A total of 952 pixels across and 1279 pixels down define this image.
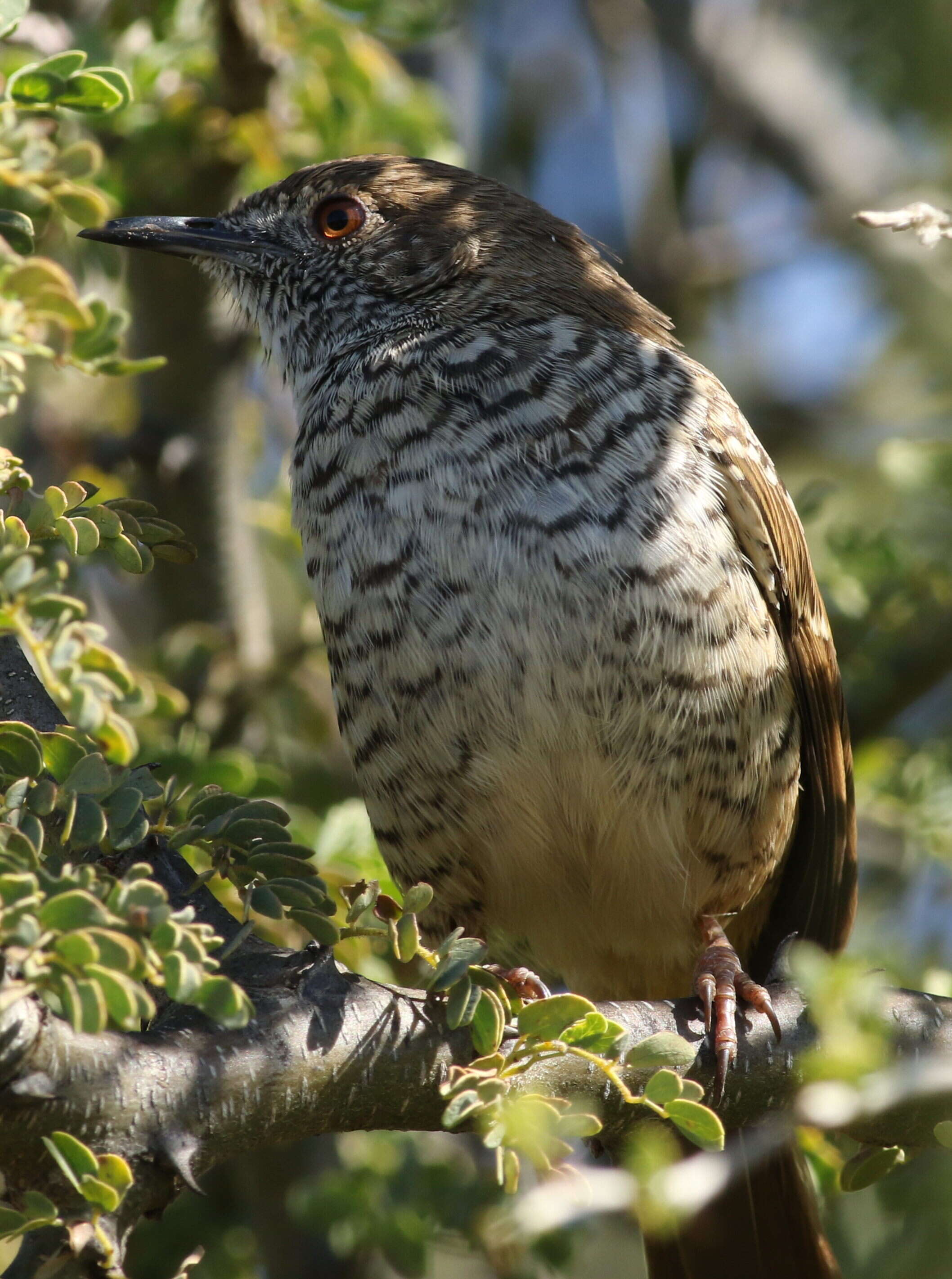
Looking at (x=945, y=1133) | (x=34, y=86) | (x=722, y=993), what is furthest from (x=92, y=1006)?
(x=722, y=993)

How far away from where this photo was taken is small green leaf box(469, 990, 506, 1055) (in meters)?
2.16

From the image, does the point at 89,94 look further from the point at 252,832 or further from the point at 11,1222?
the point at 11,1222

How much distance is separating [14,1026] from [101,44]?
9.09 feet

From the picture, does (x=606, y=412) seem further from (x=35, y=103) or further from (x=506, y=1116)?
(x=506, y=1116)

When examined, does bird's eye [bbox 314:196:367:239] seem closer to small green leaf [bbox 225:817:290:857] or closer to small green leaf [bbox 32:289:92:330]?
small green leaf [bbox 32:289:92:330]

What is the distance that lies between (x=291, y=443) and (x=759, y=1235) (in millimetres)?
2868

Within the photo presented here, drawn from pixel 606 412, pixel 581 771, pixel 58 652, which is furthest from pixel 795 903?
pixel 58 652

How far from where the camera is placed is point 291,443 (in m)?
4.96

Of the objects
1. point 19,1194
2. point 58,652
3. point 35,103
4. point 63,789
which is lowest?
point 19,1194

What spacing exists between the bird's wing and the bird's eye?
39.7 inches

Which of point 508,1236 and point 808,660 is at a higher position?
point 808,660

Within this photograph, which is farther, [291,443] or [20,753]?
[291,443]

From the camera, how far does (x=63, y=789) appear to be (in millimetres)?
1916

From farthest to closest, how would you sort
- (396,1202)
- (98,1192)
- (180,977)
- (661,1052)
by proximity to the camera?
(396,1202)
(661,1052)
(98,1192)
(180,977)
